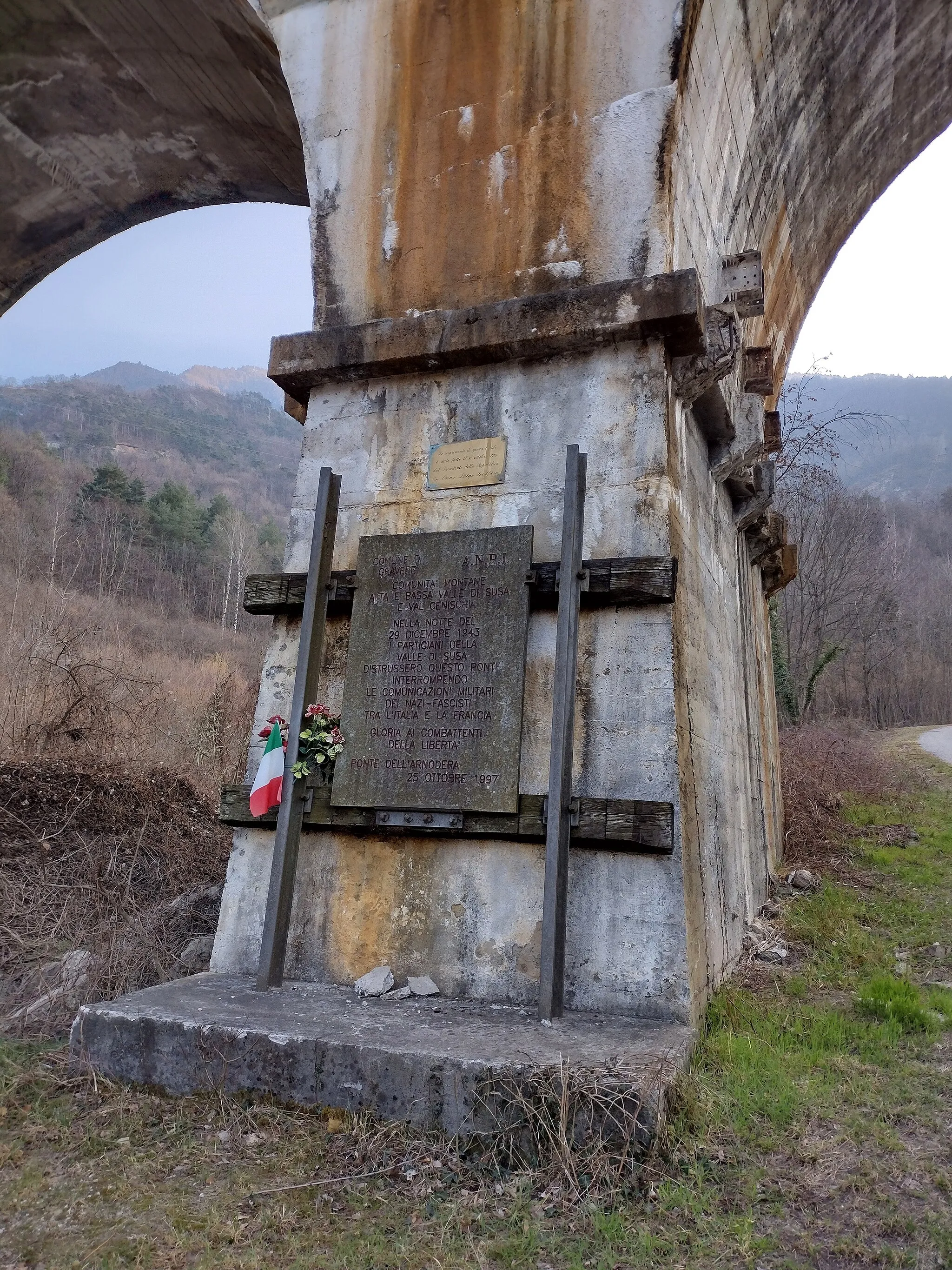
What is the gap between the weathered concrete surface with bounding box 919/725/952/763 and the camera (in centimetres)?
1928

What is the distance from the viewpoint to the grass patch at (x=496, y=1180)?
8.33ft

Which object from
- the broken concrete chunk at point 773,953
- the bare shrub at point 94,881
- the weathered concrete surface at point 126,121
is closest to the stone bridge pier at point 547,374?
the broken concrete chunk at point 773,953

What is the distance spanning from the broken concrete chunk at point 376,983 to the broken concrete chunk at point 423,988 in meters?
0.10

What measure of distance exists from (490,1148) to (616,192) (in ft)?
14.4

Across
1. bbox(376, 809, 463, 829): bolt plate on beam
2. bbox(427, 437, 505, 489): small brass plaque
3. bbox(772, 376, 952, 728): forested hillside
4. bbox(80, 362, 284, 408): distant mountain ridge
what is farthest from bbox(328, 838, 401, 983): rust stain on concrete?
bbox(80, 362, 284, 408): distant mountain ridge

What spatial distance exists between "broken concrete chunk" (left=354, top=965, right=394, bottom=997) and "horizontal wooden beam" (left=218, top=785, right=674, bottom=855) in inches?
24.4

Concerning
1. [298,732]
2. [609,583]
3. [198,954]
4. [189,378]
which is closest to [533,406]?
[609,583]

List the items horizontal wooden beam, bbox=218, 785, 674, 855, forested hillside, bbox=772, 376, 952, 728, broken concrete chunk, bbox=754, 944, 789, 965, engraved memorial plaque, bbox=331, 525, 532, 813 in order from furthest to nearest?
forested hillside, bbox=772, 376, 952, 728, broken concrete chunk, bbox=754, 944, 789, 965, engraved memorial plaque, bbox=331, 525, 532, 813, horizontal wooden beam, bbox=218, 785, 674, 855

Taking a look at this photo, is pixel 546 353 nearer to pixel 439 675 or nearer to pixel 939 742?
pixel 439 675

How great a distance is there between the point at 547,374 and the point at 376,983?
311 cm

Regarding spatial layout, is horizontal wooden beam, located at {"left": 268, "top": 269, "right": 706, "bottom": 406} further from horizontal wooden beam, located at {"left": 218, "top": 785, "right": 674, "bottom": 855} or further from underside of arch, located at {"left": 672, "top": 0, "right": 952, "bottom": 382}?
horizontal wooden beam, located at {"left": 218, "top": 785, "right": 674, "bottom": 855}

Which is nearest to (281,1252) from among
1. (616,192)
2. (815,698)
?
(616,192)

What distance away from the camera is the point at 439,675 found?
438cm

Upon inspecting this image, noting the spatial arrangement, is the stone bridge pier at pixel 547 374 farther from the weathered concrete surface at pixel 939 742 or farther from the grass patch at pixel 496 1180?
the weathered concrete surface at pixel 939 742
